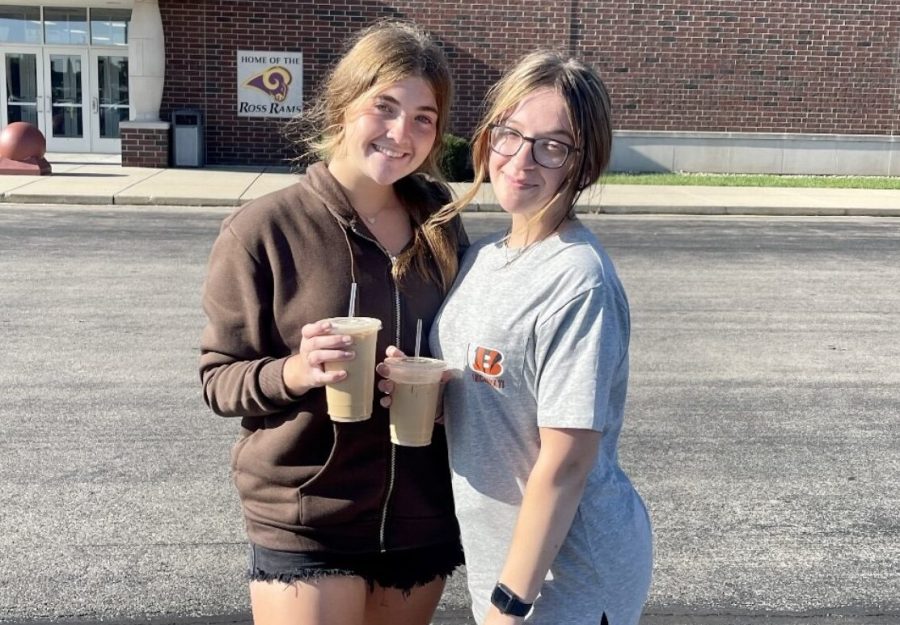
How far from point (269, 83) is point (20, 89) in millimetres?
7089

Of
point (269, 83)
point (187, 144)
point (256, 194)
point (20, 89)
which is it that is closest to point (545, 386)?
point (256, 194)

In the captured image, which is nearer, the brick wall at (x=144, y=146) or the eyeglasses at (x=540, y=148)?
the eyeglasses at (x=540, y=148)

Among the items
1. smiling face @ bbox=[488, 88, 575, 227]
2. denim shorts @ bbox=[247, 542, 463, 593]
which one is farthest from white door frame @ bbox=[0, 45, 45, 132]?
smiling face @ bbox=[488, 88, 575, 227]

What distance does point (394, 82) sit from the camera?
2139 millimetres

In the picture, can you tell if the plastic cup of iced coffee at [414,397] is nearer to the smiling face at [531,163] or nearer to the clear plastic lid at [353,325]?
the clear plastic lid at [353,325]

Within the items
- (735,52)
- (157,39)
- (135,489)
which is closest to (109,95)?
(157,39)

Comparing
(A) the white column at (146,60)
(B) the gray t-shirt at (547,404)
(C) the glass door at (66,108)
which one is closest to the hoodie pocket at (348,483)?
(B) the gray t-shirt at (547,404)

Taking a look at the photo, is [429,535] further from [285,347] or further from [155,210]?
[155,210]

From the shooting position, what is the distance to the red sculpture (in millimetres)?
17469

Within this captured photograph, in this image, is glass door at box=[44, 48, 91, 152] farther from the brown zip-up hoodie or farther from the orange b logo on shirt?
the orange b logo on shirt

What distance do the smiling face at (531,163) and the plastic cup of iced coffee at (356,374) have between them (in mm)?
371

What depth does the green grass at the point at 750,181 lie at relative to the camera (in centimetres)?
1964

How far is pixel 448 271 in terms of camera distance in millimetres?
2264

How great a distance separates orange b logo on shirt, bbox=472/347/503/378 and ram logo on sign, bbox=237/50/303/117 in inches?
772
